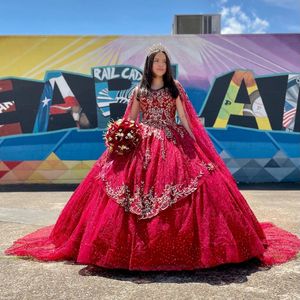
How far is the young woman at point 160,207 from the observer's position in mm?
3363

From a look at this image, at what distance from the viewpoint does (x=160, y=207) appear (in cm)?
344

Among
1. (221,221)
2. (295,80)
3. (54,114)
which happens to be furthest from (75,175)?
(221,221)

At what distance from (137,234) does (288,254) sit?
4.69ft

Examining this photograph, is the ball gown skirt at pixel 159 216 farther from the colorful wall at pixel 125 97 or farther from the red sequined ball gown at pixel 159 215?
the colorful wall at pixel 125 97

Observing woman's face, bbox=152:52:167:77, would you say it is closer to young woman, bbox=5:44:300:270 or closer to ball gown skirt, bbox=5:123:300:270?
young woman, bbox=5:44:300:270

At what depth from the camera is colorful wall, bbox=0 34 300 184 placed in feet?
31.0

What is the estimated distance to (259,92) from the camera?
9445 millimetres

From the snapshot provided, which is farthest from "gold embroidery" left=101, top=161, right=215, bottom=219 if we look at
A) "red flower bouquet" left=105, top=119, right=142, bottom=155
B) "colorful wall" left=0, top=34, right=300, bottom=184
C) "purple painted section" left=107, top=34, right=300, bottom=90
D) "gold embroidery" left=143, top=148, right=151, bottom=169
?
"purple painted section" left=107, top=34, right=300, bottom=90

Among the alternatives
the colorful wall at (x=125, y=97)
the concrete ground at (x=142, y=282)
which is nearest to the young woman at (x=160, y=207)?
the concrete ground at (x=142, y=282)

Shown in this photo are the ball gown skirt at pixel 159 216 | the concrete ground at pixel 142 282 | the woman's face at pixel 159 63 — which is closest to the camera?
the concrete ground at pixel 142 282

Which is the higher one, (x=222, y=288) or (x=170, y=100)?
(x=170, y=100)

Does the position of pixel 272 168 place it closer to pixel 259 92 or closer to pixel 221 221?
pixel 259 92

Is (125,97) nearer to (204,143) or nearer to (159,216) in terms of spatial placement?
(204,143)

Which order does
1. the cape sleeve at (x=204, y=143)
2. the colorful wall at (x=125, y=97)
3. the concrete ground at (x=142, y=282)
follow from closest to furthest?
the concrete ground at (x=142, y=282)
the cape sleeve at (x=204, y=143)
the colorful wall at (x=125, y=97)
